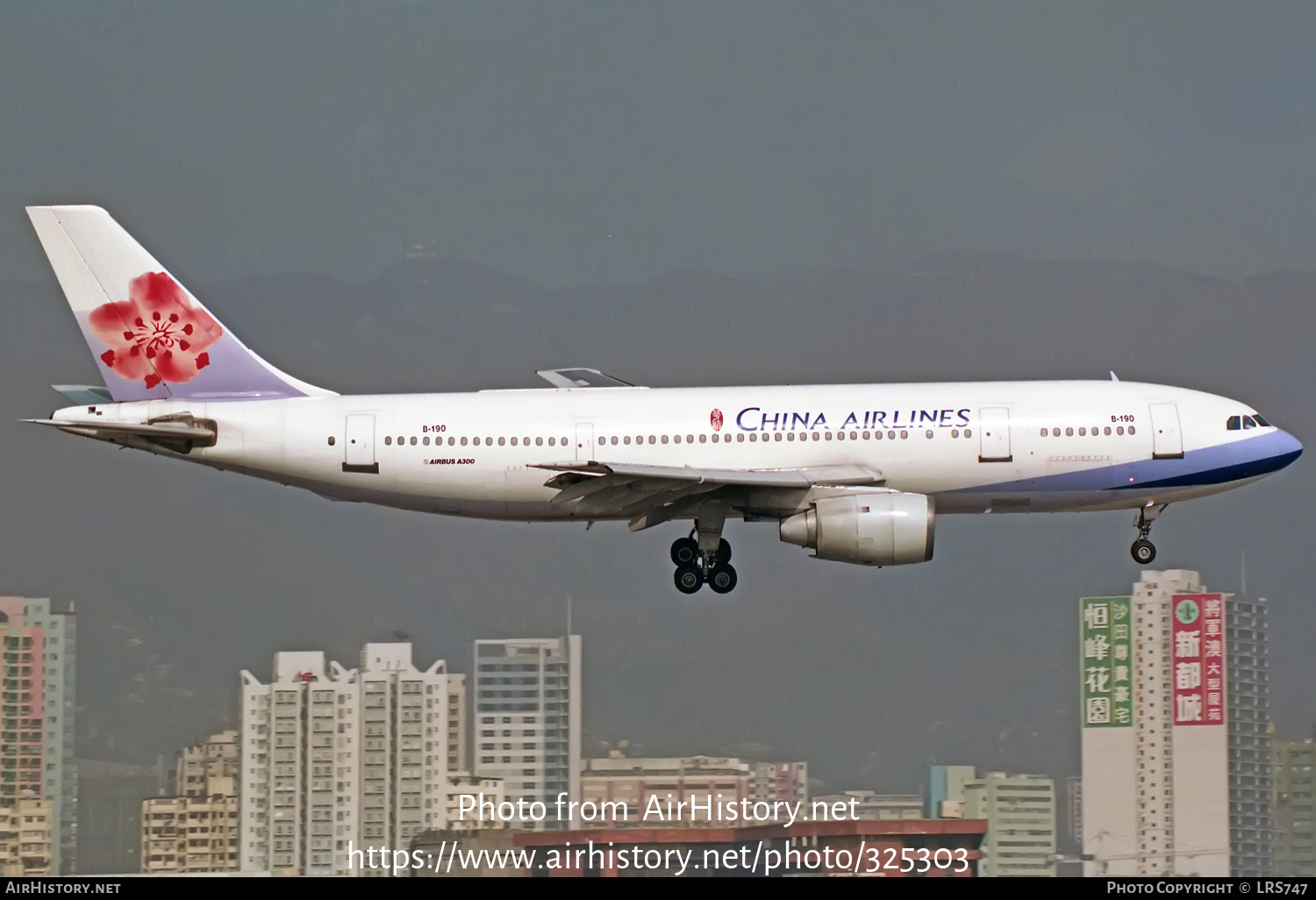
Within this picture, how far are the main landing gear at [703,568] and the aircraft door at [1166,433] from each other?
10782 millimetres

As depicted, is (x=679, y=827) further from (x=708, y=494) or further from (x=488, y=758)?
(x=708, y=494)

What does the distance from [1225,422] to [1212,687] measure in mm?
75268

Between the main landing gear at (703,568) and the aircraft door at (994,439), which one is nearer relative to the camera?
the aircraft door at (994,439)

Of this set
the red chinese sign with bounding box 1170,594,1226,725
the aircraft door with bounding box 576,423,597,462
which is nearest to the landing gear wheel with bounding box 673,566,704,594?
the aircraft door with bounding box 576,423,597,462

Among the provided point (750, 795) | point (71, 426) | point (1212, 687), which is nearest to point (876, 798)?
point (750, 795)

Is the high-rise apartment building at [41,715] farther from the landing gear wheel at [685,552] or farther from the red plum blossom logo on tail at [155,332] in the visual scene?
the landing gear wheel at [685,552]

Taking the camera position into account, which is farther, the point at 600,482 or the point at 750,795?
the point at 750,795

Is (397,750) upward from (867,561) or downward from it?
downward

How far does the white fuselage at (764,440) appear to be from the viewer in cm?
4241

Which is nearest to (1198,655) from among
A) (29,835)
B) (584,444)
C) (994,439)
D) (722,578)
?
(29,835)

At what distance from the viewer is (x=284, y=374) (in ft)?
151

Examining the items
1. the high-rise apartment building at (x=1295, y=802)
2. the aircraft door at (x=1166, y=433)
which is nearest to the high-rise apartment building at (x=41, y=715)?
the aircraft door at (x=1166, y=433)

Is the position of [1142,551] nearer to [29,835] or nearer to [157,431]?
[157,431]

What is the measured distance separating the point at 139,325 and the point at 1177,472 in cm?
2644
